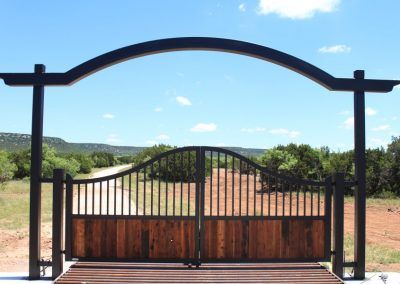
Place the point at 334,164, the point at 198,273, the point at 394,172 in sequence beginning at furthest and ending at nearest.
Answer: the point at 334,164 → the point at 394,172 → the point at 198,273

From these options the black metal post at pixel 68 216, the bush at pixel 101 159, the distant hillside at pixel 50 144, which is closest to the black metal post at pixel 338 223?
the black metal post at pixel 68 216

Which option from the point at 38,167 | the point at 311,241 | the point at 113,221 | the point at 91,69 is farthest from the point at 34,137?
the point at 311,241

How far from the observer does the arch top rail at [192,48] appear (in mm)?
5699

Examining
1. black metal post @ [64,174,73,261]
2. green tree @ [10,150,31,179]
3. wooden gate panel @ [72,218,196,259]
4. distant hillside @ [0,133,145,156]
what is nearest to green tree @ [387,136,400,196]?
wooden gate panel @ [72,218,196,259]

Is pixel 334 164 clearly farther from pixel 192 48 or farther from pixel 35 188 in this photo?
pixel 35 188

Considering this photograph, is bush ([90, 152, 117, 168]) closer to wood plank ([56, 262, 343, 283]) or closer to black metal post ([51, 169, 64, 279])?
black metal post ([51, 169, 64, 279])

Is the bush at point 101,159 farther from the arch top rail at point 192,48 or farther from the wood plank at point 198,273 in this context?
the wood plank at point 198,273

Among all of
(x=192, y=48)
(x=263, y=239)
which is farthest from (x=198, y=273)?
(x=192, y=48)

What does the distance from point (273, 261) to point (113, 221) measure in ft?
7.26

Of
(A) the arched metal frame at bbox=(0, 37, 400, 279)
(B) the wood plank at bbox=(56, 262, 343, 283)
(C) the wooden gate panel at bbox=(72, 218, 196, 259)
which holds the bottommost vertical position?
(B) the wood plank at bbox=(56, 262, 343, 283)

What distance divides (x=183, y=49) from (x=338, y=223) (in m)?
3.13

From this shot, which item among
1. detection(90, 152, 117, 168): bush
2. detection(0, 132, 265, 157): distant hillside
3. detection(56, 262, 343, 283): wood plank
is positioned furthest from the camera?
detection(0, 132, 265, 157): distant hillside

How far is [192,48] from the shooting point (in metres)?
5.75

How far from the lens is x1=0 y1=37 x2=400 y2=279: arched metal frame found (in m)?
5.66
